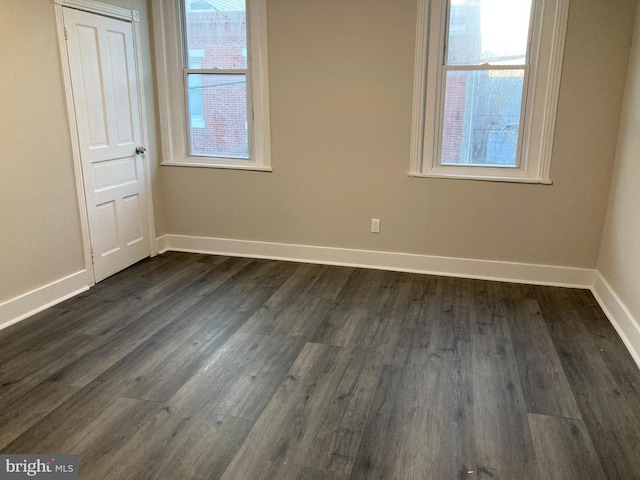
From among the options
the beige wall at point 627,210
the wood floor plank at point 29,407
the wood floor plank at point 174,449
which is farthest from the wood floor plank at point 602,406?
the wood floor plank at point 29,407

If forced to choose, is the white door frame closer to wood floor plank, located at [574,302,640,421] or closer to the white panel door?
the white panel door

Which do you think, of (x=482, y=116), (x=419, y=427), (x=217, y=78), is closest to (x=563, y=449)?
(x=419, y=427)

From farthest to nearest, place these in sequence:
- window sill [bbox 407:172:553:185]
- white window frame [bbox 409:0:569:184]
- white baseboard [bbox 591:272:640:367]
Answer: window sill [bbox 407:172:553:185] < white window frame [bbox 409:0:569:184] < white baseboard [bbox 591:272:640:367]

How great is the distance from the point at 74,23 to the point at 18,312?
201cm

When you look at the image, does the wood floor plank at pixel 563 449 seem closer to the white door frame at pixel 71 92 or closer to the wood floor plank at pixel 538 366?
the wood floor plank at pixel 538 366

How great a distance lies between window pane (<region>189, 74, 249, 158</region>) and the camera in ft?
14.1

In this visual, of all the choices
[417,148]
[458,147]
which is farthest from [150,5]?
[458,147]

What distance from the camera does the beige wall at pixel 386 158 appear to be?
354cm

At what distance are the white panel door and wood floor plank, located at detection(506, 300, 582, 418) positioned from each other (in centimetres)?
312

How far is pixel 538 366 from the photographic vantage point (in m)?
2.71

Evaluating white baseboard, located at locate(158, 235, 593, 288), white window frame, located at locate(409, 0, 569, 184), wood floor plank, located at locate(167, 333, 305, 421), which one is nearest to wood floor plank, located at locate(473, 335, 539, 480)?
wood floor plank, located at locate(167, 333, 305, 421)

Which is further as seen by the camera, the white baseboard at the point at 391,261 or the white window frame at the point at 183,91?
the white window frame at the point at 183,91

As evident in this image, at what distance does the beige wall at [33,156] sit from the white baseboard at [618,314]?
148 inches

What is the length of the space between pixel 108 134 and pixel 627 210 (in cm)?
380
